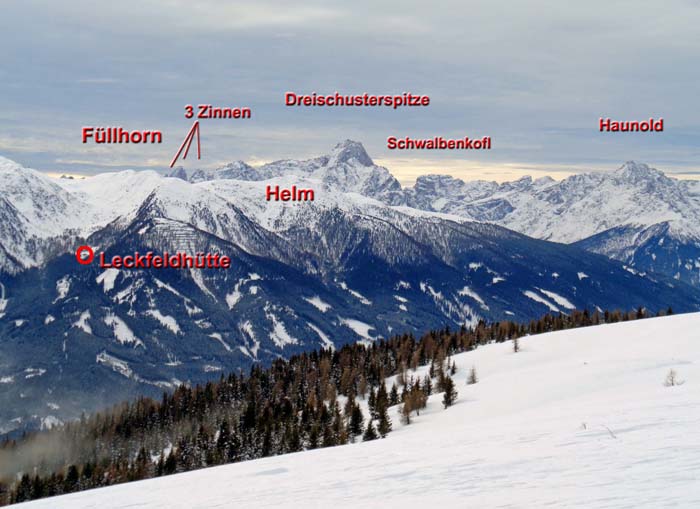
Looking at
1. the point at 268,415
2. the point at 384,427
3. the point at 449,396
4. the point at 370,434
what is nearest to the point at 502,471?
the point at 384,427

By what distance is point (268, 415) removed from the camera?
123 metres

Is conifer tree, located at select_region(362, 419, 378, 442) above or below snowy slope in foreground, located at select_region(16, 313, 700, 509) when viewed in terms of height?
below

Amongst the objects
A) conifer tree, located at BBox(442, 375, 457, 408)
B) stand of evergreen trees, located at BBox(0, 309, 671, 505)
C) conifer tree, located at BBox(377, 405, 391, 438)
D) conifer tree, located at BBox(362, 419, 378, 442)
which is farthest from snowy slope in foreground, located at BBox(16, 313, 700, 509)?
stand of evergreen trees, located at BBox(0, 309, 671, 505)

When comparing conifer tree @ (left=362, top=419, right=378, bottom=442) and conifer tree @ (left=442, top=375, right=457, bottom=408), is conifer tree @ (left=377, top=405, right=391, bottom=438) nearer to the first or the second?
conifer tree @ (left=362, top=419, right=378, bottom=442)

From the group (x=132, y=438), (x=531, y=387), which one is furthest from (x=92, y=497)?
(x=132, y=438)

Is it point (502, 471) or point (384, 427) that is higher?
point (502, 471)

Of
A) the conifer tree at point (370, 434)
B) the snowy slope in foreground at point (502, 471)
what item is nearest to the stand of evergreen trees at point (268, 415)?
the conifer tree at point (370, 434)

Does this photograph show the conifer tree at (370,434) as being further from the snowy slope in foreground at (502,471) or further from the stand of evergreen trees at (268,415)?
the snowy slope in foreground at (502,471)

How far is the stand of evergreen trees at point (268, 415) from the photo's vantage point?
Answer: 10525cm

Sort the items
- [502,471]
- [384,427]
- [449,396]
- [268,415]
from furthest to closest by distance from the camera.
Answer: [268,415] < [449,396] < [384,427] < [502,471]

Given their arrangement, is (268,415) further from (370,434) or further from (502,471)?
(502,471)

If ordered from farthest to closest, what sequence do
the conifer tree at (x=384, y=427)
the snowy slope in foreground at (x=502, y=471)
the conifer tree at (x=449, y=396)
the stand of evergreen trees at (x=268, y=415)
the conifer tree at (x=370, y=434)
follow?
the stand of evergreen trees at (x=268, y=415) → the conifer tree at (x=449, y=396) → the conifer tree at (x=370, y=434) → the conifer tree at (x=384, y=427) → the snowy slope in foreground at (x=502, y=471)

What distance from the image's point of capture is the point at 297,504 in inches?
950

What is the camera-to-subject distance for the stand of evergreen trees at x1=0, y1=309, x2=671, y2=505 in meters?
105
